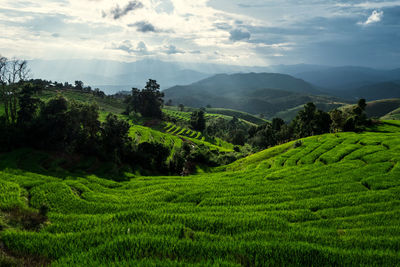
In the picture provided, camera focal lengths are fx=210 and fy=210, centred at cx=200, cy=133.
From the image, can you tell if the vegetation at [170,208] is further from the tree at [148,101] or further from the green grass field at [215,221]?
the tree at [148,101]

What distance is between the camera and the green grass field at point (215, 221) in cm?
1088

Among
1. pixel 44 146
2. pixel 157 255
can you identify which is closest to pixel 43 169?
pixel 44 146

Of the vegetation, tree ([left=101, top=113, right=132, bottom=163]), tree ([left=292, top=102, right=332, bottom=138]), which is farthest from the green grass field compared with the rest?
tree ([left=292, top=102, right=332, bottom=138])

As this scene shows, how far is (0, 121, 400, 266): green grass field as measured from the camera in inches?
428

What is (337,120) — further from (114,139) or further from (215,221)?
(215,221)

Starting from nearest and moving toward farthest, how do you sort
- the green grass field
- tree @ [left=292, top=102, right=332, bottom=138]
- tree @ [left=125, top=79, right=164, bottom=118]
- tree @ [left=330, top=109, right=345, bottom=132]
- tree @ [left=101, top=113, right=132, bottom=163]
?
the green grass field → tree @ [left=101, top=113, right=132, bottom=163] → tree @ [left=330, top=109, right=345, bottom=132] → tree @ [left=292, top=102, right=332, bottom=138] → tree @ [left=125, top=79, right=164, bottom=118]

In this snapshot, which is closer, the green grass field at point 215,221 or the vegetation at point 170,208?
the green grass field at point 215,221

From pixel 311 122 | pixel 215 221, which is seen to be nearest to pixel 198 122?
pixel 311 122

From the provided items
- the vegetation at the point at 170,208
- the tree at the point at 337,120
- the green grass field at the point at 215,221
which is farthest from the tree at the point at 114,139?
the tree at the point at 337,120

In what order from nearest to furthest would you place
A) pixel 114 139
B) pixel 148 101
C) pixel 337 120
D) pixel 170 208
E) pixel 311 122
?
1. pixel 170 208
2. pixel 114 139
3. pixel 337 120
4. pixel 311 122
5. pixel 148 101

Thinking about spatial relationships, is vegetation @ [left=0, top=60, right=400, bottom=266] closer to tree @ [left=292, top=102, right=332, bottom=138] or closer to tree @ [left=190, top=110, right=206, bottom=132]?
tree @ [left=292, top=102, right=332, bottom=138]

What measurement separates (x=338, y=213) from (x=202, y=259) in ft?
45.1

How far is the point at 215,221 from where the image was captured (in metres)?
15.0

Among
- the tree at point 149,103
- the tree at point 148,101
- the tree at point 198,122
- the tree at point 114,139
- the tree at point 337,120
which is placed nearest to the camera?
the tree at point 114,139
